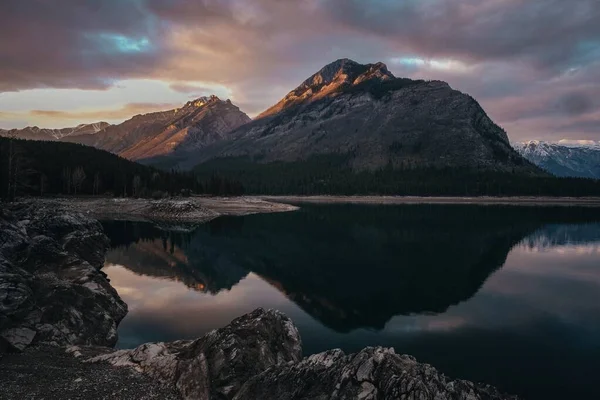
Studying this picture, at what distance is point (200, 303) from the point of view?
4541 centimetres

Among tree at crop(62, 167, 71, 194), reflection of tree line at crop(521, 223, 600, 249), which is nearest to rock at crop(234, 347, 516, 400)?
reflection of tree line at crop(521, 223, 600, 249)

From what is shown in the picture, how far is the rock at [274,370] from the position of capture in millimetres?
16484

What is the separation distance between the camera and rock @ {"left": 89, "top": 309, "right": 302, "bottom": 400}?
19234 mm

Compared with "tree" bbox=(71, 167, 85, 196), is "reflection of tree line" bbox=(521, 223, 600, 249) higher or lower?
lower

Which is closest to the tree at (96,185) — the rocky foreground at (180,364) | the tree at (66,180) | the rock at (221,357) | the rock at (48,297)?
the tree at (66,180)

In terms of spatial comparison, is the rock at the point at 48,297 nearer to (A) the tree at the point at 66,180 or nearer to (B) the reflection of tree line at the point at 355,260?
Result: (B) the reflection of tree line at the point at 355,260

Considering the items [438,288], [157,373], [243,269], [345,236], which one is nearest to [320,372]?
[157,373]

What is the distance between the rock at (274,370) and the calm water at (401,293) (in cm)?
1029

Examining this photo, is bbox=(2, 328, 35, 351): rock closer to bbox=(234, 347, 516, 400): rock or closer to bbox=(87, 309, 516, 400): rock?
bbox=(87, 309, 516, 400): rock

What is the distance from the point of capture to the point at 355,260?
71375 mm

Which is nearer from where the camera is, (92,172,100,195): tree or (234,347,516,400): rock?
(234,347,516,400): rock

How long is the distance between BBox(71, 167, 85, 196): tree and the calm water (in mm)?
72882

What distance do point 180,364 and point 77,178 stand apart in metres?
162

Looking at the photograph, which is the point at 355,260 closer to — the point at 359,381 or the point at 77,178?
the point at 359,381
